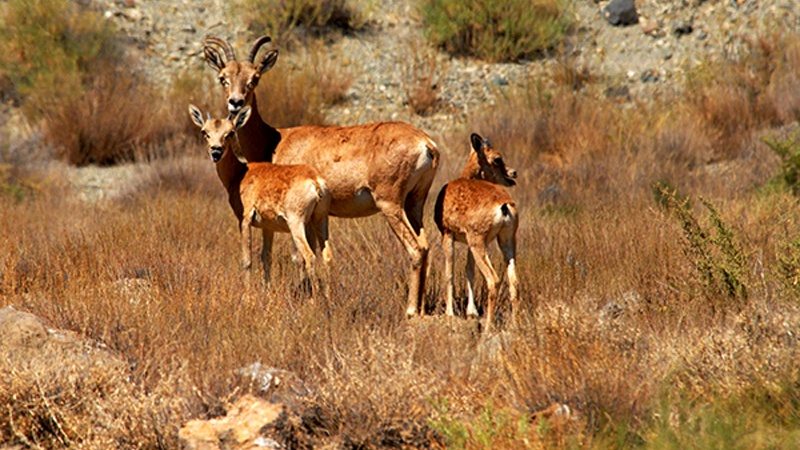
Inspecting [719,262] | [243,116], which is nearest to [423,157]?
[243,116]

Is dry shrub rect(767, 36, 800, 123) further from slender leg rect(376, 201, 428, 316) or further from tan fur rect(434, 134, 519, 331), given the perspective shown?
slender leg rect(376, 201, 428, 316)

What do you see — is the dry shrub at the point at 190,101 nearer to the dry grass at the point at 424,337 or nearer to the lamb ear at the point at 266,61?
the dry grass at the point at 424,337

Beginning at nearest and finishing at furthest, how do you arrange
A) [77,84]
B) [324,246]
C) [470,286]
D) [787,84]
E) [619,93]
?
[470,286] < [324,246] < [787,84] < [77,84] < [619,93]

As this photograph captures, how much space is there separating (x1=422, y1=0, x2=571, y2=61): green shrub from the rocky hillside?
1.00ft

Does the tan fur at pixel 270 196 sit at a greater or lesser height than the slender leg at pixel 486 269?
greater

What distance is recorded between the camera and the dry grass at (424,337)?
7.04 m

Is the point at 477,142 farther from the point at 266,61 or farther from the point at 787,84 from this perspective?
the point at 787,84

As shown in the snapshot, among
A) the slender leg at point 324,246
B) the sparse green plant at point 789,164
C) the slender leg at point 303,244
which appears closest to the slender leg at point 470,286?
the slender leg at point 324,246

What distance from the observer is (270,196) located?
9.88 m

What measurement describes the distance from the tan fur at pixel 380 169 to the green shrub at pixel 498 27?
12.6m

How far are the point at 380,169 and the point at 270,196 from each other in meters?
0.99

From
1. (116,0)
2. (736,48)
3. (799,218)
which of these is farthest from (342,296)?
(116,0)

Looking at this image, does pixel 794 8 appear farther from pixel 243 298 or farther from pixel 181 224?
pixel 243 298

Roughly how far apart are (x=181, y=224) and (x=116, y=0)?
39.1ft
